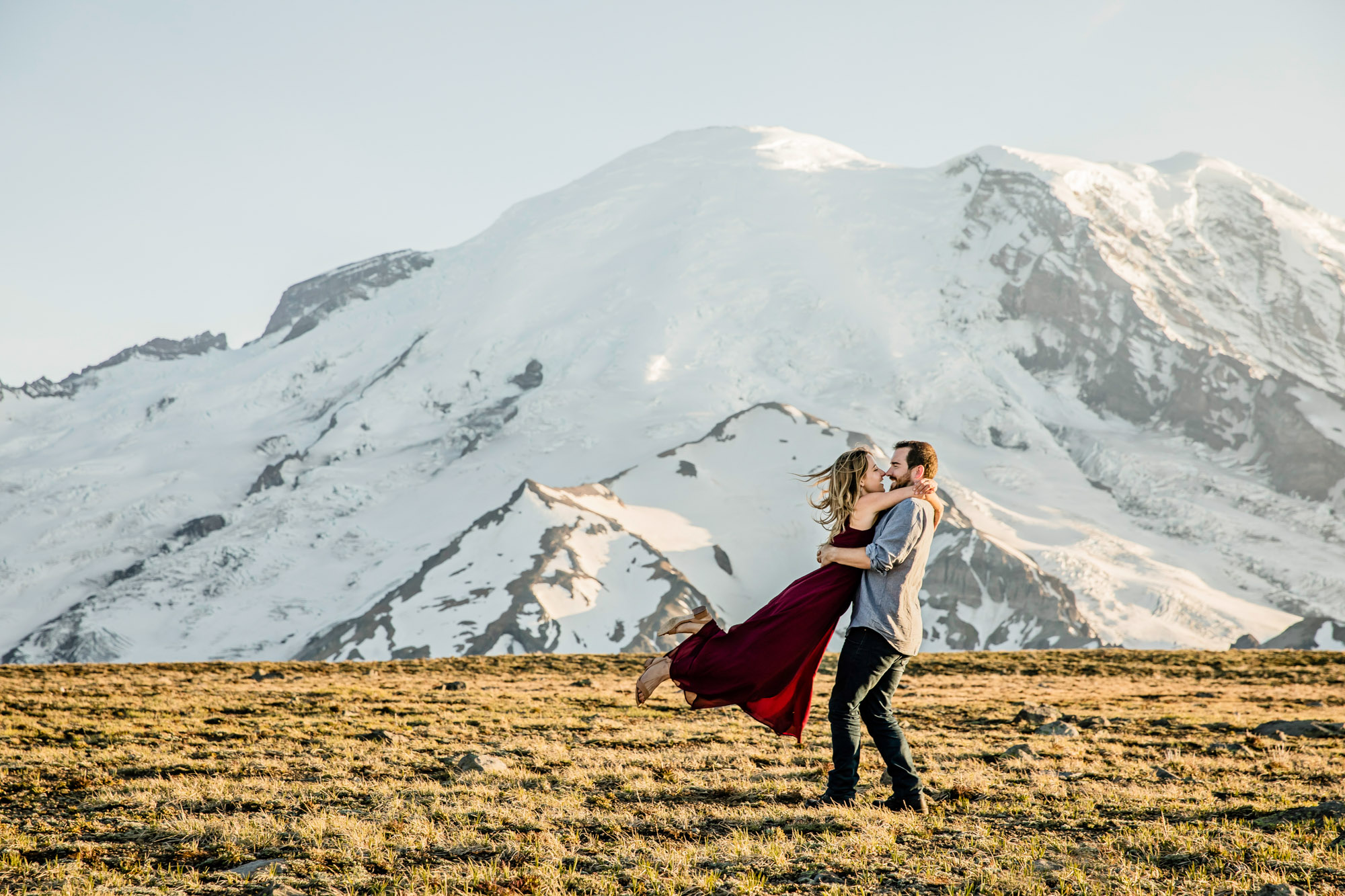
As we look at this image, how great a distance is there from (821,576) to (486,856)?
422 cm

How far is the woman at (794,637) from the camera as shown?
9.59 meters

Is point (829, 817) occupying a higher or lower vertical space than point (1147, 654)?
higher

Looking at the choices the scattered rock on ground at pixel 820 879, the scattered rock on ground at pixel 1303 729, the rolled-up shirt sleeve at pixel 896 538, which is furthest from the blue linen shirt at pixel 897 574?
the scattered rock on ground at pixel 1303 729

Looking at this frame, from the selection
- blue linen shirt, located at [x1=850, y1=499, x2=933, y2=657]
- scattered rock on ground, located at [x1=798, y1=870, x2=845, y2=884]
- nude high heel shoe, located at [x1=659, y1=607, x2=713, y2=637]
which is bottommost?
scattered rock on ground, located at [x1=798, y1=870, x2=845, y2=884]

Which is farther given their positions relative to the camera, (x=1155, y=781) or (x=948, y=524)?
(x=948, y=524)

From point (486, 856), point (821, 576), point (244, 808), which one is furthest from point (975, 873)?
point (244, 808)

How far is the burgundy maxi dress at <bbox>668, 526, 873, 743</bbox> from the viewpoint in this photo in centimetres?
969

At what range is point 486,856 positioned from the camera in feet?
26.5

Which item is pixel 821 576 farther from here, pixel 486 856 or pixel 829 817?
pixel 486 856

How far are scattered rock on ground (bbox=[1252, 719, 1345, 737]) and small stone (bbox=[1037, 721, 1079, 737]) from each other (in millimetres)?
3710

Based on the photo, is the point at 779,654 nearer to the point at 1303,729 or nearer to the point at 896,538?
the point at 896,538

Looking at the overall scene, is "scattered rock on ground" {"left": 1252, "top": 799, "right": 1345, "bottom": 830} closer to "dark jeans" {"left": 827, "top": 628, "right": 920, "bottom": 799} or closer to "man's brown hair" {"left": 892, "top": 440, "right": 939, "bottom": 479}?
"dark jeans" {"left": 827, "top": 628, "right": 920, "bottom": 799}

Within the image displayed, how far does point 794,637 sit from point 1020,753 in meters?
6.61

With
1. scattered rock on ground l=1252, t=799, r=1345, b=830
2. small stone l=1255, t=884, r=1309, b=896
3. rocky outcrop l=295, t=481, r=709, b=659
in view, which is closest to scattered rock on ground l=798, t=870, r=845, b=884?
small stone l=1255, t=884, r=1309, b=896
